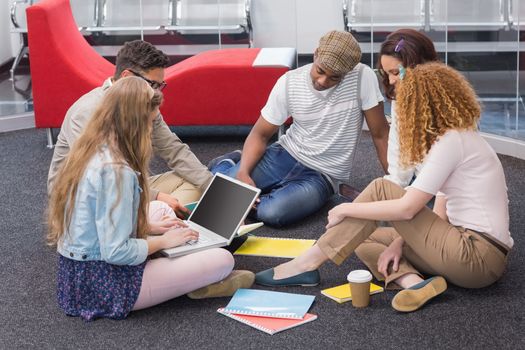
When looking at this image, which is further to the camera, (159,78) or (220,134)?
(220,134)

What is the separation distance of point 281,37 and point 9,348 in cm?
549

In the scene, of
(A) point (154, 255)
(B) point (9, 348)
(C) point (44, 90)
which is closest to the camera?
(B) point (9, 348)

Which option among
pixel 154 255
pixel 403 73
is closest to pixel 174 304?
pixel 154 255

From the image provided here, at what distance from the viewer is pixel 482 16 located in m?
5.86

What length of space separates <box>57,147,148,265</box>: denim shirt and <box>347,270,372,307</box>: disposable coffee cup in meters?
0.74

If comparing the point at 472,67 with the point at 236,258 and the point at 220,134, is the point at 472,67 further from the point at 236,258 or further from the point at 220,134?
the point at 236,258

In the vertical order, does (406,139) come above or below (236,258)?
above

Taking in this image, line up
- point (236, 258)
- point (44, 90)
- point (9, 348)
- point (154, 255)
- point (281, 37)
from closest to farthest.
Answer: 1. point (9, 348)
2. point (154, 255)
3. point (236, 258)
4. point (44, 90)
5. point (281, 37)

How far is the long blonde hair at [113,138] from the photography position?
3.01 metres

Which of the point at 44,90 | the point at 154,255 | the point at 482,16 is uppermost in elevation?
the point at 482,16

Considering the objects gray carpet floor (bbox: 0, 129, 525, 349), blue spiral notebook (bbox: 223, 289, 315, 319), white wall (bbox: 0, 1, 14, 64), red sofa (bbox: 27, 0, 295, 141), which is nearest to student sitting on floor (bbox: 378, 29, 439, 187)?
gray carpet floor (bbox: 0, 129, 525, 349)

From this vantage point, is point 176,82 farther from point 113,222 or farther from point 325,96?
point 113,222

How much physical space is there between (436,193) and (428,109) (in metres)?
0.30

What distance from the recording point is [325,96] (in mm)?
4117
